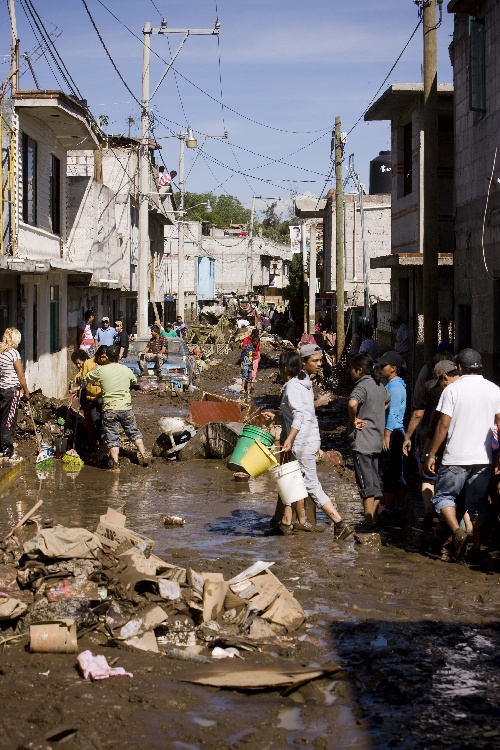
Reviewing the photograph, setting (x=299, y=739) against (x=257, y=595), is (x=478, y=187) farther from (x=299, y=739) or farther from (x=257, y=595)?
(x=299, y=739)

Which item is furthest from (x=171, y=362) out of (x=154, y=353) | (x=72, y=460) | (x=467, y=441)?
(x=467, y=441)

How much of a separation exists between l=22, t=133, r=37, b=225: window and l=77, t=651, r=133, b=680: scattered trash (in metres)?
15.1

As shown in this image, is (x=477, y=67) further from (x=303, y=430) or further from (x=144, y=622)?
(x=144, y=622)

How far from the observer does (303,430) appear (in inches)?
371

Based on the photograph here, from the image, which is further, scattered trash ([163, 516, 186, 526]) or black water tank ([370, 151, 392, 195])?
black water tank ([370, 151, 392, 195])

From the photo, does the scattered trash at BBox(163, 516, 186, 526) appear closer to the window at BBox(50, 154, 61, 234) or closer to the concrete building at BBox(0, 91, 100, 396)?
the concrete building at BBox(0, 91, 100, 396)

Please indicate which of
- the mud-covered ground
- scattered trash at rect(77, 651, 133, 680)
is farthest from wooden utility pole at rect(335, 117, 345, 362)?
scattered trash at rect(77, 651, 133, 680)

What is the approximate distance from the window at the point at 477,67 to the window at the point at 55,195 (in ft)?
37.6

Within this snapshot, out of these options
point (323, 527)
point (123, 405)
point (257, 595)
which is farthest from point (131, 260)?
point (257, 595)

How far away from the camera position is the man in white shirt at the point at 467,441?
26.6 feet

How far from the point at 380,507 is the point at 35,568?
154 inches

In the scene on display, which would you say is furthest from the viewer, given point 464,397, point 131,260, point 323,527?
point 131,260

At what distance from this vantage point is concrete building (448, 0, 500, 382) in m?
13.4

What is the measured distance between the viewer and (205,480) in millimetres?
13297
